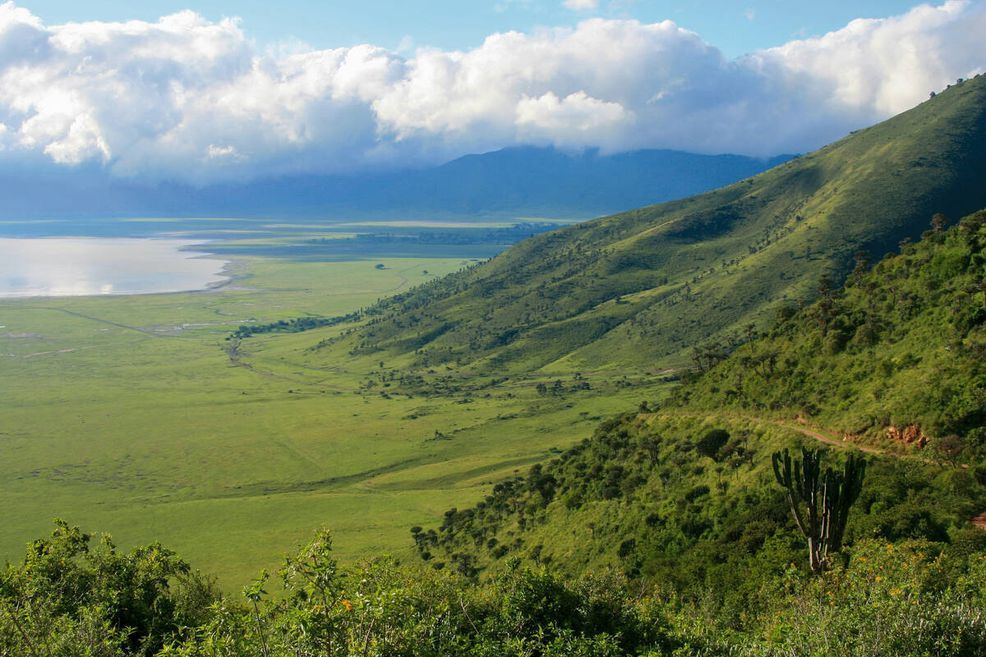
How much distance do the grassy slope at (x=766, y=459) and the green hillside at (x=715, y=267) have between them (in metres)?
67.6

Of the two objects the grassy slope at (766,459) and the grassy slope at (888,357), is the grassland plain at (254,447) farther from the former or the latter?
the grassy slope at (888,357)

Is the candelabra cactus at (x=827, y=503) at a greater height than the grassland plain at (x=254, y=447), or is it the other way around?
the candelabra cactus at (x=827, y=503)

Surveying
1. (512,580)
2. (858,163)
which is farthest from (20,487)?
(858,163)

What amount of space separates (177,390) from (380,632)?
443 ft

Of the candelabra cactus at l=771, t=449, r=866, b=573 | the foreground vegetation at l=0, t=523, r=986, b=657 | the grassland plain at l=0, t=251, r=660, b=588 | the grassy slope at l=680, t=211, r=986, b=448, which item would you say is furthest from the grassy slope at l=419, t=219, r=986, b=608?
the grassland plain at l=0, t=251, r=660, b=588

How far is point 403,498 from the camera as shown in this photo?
3263 inches

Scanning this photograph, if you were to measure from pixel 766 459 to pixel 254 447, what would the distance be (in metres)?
79.0

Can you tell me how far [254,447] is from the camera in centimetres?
10581

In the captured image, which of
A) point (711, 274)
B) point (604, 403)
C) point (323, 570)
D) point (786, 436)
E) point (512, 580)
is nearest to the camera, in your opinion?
point (323, 570)

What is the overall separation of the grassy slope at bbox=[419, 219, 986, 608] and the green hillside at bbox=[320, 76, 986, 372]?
67.6 m

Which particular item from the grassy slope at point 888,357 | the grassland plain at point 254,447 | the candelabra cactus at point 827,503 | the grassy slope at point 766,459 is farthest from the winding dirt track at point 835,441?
the grassland plain at point 254,447

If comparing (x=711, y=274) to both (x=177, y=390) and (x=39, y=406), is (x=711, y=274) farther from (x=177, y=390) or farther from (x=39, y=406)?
(x=39, y=406)

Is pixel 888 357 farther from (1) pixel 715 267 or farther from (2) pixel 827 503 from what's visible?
(1) pixel 715 267

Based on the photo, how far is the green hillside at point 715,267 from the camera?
137m
